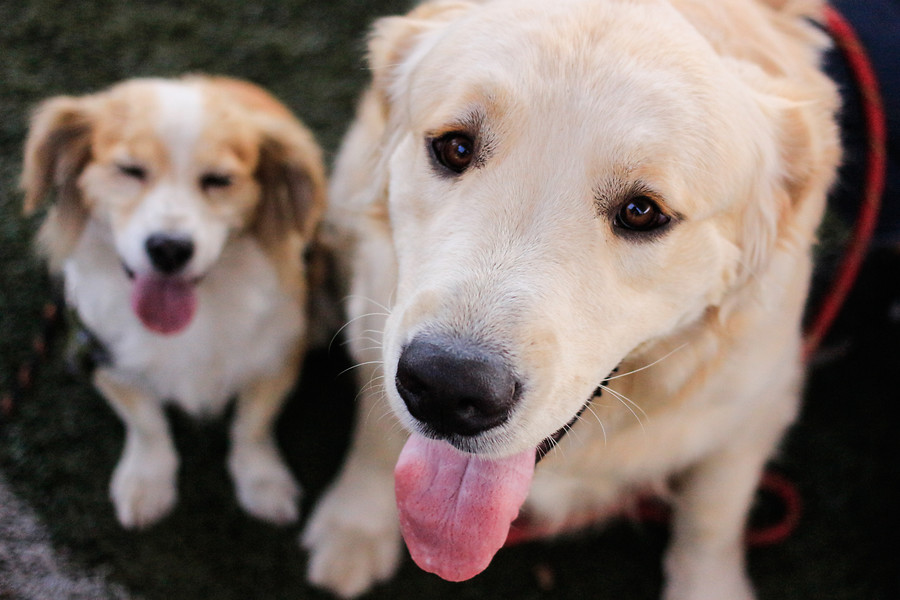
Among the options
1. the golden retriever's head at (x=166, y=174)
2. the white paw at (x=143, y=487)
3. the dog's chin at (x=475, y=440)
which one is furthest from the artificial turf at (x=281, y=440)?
the dog's chin at (x=475, y=440)

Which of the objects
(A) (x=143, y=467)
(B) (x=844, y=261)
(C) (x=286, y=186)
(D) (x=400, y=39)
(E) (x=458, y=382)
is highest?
(D) (x=400, y=39)

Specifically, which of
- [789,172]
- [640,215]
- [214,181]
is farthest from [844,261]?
[214,181]

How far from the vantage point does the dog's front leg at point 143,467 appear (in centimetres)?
222

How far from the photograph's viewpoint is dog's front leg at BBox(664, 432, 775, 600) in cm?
206

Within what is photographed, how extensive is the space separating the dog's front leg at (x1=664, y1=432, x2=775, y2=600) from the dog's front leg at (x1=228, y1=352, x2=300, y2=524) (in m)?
1.27

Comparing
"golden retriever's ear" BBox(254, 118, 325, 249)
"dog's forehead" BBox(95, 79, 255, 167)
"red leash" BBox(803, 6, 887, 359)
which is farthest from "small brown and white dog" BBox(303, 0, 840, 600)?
"dog's forehead" BBox(95, 79, 255, 167)

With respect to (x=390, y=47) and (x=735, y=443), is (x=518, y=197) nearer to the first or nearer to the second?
(x=390, y=47)

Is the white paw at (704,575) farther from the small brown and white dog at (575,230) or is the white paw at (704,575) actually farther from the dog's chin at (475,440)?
the dog's chin at (475,440)

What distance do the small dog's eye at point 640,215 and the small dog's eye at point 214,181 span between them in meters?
1.20

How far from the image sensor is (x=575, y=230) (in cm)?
126

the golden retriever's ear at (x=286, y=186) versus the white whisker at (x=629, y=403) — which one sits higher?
the golden retriever's ear at (x=286, y=186)

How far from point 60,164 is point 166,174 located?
0.33 meters

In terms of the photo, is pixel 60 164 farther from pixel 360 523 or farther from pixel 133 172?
pixel 360 523

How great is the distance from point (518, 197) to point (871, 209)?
127 centimetres
